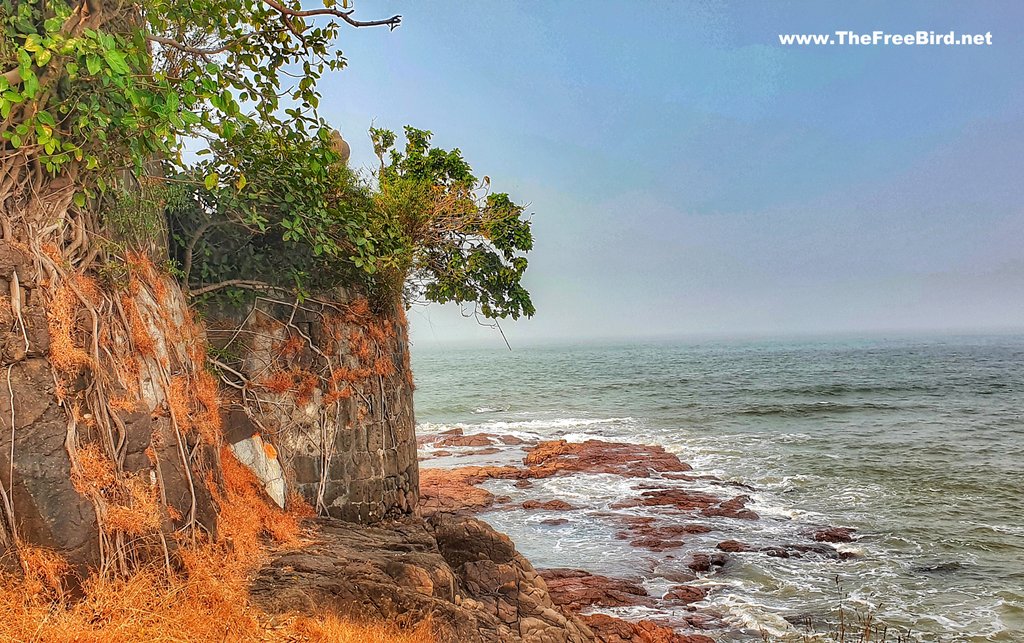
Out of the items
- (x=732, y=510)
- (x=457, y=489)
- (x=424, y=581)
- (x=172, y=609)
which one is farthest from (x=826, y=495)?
(x=172, y=609)

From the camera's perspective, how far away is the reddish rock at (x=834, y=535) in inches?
621

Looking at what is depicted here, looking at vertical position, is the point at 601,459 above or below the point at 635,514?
above

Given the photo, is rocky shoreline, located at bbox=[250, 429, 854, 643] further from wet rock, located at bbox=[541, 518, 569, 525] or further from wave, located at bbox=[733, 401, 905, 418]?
wave, located at bbox=[733, 401, 905, 418]

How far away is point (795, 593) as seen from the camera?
1270 centimetres

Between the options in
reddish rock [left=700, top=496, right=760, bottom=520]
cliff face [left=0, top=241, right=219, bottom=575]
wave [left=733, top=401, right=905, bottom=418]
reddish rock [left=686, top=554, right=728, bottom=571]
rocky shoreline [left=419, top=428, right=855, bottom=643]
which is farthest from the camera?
wave [left=733, top=401, right=905, bottom=418]

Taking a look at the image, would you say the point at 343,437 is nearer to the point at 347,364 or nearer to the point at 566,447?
the point at 347,364

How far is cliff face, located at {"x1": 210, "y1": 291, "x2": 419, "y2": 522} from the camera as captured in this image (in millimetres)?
8969

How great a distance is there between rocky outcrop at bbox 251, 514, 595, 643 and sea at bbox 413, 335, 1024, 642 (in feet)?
13.2

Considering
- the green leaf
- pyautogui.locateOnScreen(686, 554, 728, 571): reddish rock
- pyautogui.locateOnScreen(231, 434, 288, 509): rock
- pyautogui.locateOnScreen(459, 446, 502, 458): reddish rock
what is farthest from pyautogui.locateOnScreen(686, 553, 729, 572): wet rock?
pyautogui.locateOnScreen(459, 446, 502, 458): reddish rock

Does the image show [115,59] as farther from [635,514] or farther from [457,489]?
[457,489]

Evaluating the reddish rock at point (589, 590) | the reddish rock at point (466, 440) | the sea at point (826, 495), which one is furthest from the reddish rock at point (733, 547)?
the reddish rock at point (466, 440)

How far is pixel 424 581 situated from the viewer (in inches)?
274

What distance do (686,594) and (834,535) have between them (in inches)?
222

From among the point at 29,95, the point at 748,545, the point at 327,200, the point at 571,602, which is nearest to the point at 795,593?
the point at 748,545
